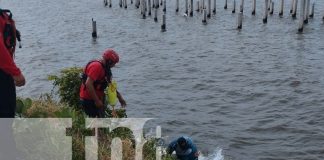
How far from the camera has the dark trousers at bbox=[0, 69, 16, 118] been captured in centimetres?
536

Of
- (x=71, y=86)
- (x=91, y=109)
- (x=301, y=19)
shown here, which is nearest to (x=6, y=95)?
(x=91, y=109)

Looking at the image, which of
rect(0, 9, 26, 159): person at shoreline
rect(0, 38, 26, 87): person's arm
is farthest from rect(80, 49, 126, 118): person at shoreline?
rect(0, 38, 26, 87): person's arm

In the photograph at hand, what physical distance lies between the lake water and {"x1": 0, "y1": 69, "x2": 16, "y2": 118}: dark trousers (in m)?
7.85

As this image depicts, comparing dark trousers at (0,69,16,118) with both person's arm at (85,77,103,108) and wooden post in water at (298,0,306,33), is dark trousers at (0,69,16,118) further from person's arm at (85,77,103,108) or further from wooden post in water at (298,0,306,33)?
wooden post in water at (298,0,306,33)

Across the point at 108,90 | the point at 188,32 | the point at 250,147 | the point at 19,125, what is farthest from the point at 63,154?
the point at 188,32

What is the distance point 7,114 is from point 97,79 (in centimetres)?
271

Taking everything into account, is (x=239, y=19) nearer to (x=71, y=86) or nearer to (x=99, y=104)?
(x=71, y=86)

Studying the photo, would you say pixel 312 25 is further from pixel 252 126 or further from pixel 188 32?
pixel 252 126

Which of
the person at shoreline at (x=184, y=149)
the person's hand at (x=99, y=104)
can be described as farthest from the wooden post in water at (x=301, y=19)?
the person's hand at (x=99, y=104)

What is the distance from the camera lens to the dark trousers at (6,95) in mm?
5355

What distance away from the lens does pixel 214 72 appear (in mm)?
22859

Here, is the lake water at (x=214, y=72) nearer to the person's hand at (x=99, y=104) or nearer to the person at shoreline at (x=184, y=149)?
the person at shoreline at (x=184, y=149)

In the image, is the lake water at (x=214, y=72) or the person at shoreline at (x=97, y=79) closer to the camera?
the person at shoreline at (x=97, y=79)

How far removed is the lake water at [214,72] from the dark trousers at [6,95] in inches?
309
